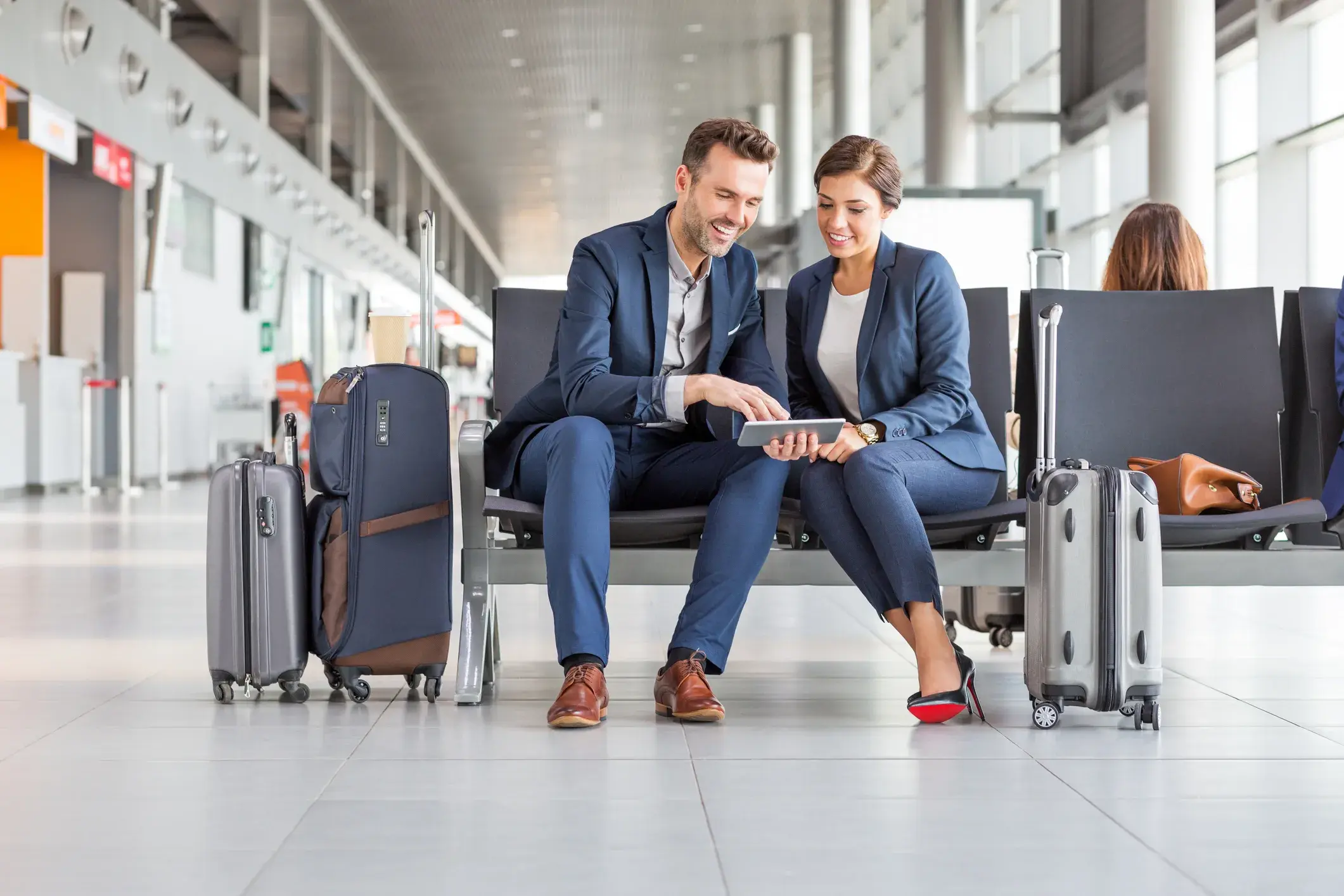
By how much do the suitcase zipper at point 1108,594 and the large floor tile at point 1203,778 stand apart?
0.22m

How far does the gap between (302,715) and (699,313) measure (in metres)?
1.14

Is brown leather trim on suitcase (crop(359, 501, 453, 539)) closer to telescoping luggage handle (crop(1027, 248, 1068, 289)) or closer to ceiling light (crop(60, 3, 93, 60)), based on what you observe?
telescoping luggage handle (crop(1027, 248, 1068, 289))

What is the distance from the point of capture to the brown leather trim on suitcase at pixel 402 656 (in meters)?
2.82

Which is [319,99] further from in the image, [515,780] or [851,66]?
[515,780]

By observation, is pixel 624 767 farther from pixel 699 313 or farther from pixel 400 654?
pixel 699 313

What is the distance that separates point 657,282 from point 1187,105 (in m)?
7.37

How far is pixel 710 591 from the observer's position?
271 cm

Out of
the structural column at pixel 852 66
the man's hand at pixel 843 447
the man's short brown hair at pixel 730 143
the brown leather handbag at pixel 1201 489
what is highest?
the structural column at pixel 852 66

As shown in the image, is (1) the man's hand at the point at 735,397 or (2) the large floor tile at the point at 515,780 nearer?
(2) the large floor tile at the point at 515,780

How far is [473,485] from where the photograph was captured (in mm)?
2896

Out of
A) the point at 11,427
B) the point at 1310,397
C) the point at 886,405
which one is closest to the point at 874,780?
the point at 886,405

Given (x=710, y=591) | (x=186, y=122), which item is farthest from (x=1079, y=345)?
(x=186, y=122)

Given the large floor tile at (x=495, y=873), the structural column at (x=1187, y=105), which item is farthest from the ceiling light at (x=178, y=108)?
the large floor tile at (x=495, y=873)

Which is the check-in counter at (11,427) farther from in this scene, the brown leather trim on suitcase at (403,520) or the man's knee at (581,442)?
the man's knee at (581,442)
